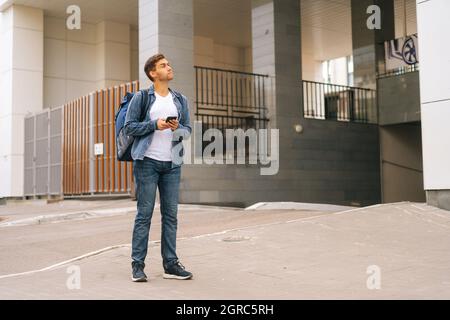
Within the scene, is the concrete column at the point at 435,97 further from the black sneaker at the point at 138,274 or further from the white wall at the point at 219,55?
the white wall at the point at 219,55

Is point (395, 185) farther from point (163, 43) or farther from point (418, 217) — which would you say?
point (418, 217)

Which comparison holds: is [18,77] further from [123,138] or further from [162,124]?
[162,124]

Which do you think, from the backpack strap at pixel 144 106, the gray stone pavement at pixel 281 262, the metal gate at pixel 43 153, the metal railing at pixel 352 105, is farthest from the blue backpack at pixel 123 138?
the metal gate at pixel 43 153

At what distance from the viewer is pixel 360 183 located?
62.7 ft

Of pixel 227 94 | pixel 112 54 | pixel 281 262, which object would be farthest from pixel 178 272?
pixel 112 54

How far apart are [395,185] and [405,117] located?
94.0 inches

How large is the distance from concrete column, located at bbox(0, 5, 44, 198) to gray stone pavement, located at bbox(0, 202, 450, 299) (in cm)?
1185

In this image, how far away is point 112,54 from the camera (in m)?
22.5

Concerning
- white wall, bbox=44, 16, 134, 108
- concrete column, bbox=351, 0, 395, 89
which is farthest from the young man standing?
white wall, bbox=44, 16, 134, 108

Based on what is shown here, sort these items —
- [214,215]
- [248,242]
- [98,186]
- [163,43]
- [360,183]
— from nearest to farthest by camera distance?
[248,242]
[214,215]
[163,43]
[98,186]
[360,183]

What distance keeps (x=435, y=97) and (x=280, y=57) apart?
782cm

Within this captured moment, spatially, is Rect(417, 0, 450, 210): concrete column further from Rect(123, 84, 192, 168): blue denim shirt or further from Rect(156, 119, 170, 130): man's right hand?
Rect(156, 119, 170, 130): man's right hand

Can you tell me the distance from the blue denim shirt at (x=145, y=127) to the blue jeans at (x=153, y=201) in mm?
108

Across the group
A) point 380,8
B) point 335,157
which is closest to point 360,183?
point 335,157
